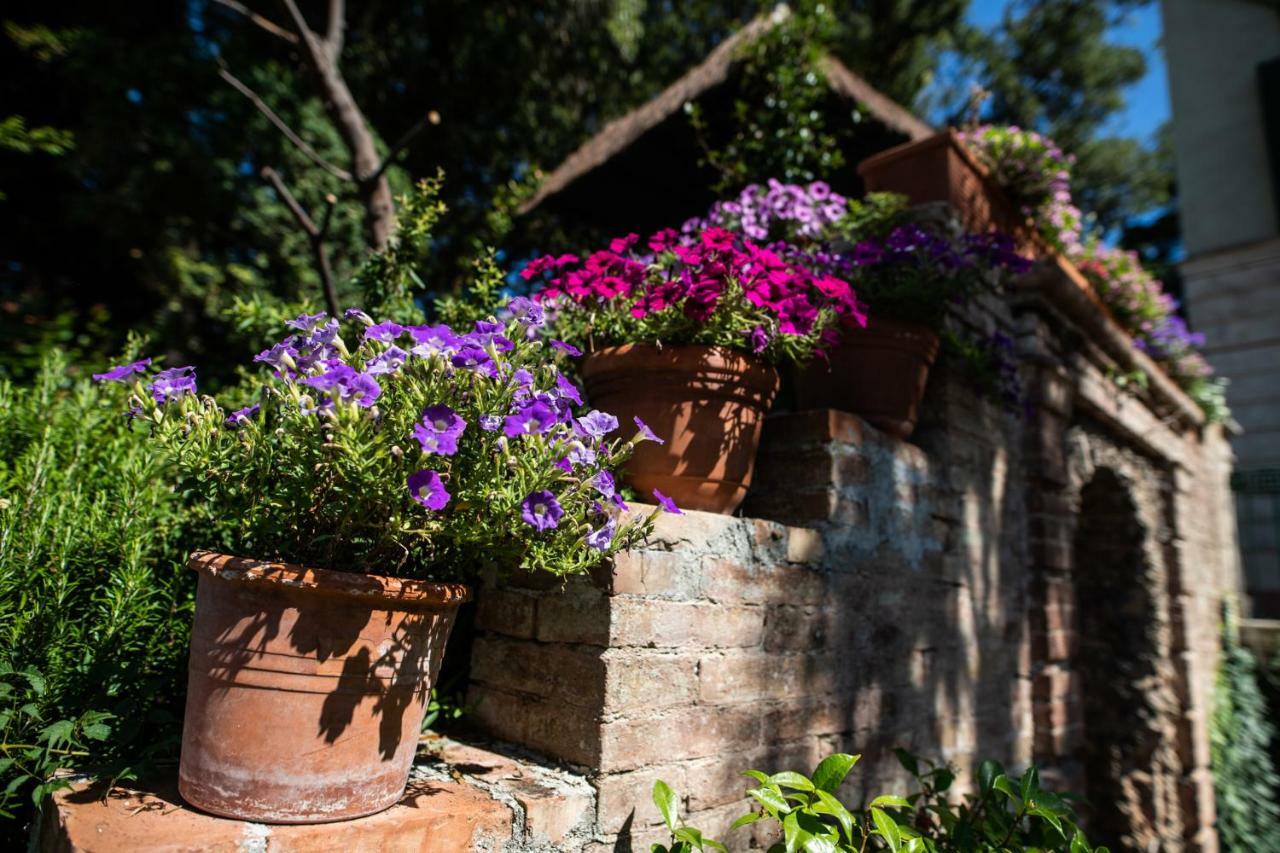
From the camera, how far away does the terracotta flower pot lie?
3053mm

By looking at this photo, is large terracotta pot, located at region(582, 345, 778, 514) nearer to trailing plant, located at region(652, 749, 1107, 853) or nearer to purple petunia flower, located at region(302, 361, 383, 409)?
trailing plant, located at region(652, 749, 1107, 853)

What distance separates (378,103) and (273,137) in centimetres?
205

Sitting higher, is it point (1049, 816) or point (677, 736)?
point (677, 736)

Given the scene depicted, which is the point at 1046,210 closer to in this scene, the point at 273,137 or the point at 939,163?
the point at 939,163

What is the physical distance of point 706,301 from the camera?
1902 mm

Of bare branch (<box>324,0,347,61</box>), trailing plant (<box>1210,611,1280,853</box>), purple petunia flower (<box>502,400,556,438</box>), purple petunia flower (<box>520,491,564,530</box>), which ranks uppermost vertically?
bare branch (<box>324,0,347,61</box>)

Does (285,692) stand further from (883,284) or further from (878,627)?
(883,284)

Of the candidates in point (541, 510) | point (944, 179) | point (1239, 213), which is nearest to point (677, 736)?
point (541, 510)

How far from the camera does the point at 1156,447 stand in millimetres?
4871

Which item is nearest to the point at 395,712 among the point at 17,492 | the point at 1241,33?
the point at 17,492

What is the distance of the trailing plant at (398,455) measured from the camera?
1299 mm

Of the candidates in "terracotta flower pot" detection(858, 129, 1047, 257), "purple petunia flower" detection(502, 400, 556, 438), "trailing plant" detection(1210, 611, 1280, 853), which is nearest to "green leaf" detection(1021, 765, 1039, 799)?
"purple petunia flower" detection(502, 400, 556, 438)

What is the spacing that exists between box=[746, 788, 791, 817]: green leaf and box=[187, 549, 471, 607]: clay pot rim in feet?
2.50

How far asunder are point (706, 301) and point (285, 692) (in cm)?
122
